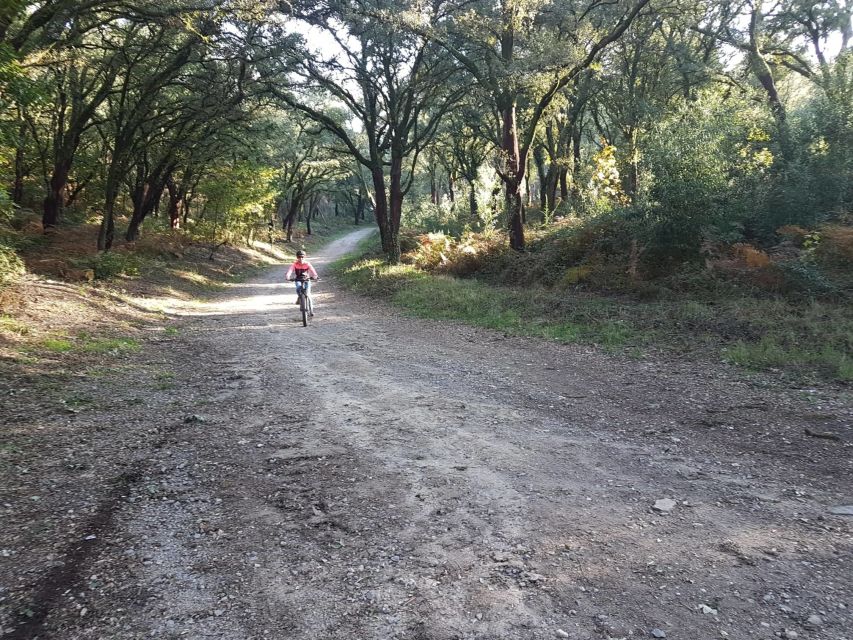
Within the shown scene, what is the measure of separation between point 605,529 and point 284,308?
1284cm

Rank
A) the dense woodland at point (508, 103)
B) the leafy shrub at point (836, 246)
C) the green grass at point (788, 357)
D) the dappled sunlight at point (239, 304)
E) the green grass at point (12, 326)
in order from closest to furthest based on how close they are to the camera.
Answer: the green grass at point (788, 357) < the green grass at point (12, 326) < the leafy shrub at point (836, 246) < the dense woodland at point (508, 103) < the dappled sunlight at point (239, 304)

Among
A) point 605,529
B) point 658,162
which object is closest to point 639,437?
point 605,529

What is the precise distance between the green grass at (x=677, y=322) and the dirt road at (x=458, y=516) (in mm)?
1053

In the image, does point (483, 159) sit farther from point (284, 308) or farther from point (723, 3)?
point (284, 308)

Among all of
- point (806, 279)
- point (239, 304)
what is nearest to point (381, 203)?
point (239, 304)

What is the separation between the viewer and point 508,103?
1608 cm

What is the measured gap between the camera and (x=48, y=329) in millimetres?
8555

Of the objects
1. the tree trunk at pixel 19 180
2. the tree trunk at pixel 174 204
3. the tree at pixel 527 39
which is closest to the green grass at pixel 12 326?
the tree at pixel 527 39

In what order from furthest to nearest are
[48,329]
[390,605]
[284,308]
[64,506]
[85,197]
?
[85,197] < [284,308] < [48,329] < [64,506] < [390,605]

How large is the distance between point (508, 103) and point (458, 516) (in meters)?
15.2

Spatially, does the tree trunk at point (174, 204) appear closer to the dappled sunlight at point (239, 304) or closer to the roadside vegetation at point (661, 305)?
the dappled sunlight at point (239, 304)

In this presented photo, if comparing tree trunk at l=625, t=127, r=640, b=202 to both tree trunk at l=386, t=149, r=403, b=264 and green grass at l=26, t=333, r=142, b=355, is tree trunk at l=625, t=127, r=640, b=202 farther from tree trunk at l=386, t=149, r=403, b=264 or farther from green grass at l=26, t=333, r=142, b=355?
green grass at l=26, t=333, r=142, b=355

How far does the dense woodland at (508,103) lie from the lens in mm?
11234

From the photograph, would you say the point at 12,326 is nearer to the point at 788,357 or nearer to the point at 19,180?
the point at 788,357
